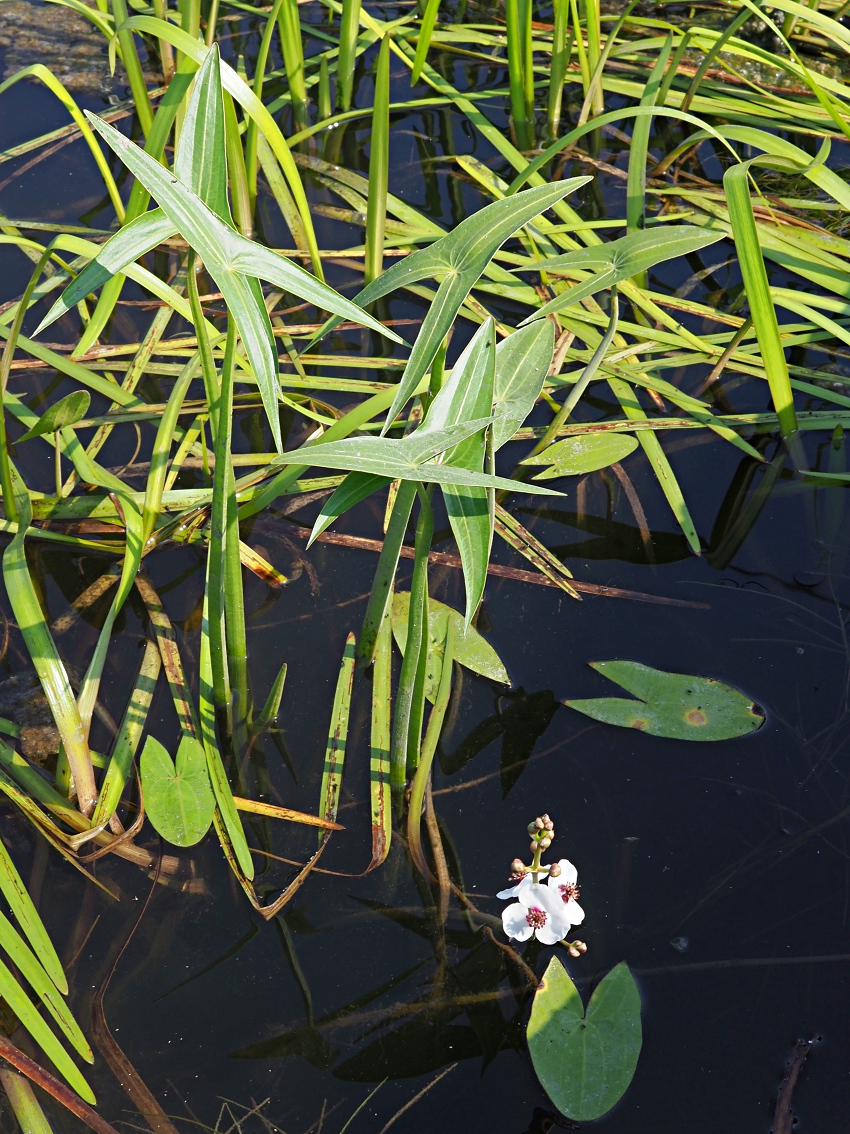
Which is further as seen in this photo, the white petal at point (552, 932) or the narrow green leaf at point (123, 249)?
the white petal at point (552, 932)

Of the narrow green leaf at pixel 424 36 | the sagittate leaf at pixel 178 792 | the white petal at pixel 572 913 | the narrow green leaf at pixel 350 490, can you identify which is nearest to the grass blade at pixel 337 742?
the sagittate leaf at pixel 178 792

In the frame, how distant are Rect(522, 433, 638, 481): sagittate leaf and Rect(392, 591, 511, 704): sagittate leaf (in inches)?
18.6

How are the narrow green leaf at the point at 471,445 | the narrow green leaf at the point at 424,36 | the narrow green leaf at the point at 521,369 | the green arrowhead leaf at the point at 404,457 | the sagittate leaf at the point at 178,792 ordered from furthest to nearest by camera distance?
the narrow green leaf at the point at 424,36
the sagittate leaf at the point at 178,792
the narrow green leaf at the point at 521,369
the narrow green leaf at the point at 471,445
the green arrowhead leaf at the point at 404,457

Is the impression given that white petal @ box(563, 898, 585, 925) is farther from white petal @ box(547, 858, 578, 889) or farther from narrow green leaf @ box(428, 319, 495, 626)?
narrow green leaf @ box(428, 319, 495, 626)

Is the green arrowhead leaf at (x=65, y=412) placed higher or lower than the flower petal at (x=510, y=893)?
higher

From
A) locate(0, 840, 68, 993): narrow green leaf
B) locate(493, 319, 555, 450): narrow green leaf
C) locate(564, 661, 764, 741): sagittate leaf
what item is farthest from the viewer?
locate(564, 661, 764, 741): sagittate leaf

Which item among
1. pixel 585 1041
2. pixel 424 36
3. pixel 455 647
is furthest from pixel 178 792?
pixel 424 36

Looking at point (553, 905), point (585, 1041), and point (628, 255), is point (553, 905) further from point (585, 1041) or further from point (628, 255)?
point (628, 255)

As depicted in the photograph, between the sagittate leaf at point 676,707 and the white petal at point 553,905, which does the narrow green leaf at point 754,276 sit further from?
the white petal at point 553,905

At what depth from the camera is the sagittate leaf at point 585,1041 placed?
1.28 metres

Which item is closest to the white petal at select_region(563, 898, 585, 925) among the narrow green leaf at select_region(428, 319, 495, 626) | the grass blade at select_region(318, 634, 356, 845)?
the grass blade at select_region(318, 634, 356, 845)

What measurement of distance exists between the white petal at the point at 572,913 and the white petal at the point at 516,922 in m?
0.06

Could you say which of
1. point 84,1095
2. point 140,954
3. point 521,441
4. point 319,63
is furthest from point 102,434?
point 319,63

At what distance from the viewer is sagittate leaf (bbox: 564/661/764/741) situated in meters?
1.66
